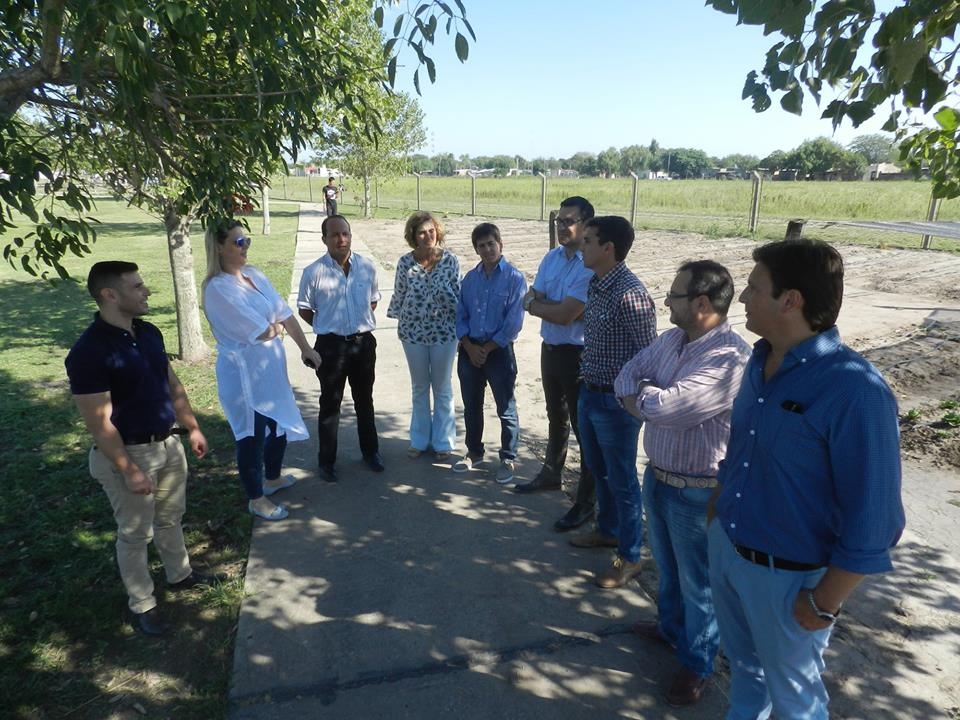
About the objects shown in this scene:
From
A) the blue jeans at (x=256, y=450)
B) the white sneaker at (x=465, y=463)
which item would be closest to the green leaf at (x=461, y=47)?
the blue jeans at (x=256, y=450)

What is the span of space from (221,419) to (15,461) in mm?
1551

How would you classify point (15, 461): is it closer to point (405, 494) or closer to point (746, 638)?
point (405, 494)

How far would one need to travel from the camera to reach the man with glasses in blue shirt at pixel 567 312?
3.86m

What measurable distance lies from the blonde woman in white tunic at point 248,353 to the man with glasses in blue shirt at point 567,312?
1560 mm

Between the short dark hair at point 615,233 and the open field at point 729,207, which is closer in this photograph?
the short dark hair at point 615,233

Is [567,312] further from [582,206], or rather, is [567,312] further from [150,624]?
[150,624]

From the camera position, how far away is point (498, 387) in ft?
15.0

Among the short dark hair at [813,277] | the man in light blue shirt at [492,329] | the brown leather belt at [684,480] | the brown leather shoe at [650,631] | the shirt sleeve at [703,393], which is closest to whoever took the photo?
the short dark hair at [813,277]

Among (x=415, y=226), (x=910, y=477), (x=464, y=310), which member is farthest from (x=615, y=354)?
(x=910, y=477)

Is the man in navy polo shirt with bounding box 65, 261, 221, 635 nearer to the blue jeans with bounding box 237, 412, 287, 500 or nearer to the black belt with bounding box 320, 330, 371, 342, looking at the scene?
the blue jeans with bounding box 237, 412, 287, 500

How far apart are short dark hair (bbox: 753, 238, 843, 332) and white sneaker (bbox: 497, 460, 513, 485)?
302 cm

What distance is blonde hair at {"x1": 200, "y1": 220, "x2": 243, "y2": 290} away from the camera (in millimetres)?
3482

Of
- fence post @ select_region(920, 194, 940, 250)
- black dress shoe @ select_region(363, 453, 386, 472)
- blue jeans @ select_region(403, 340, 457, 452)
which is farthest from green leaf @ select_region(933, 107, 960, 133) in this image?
fence post @ select_region(920, 194, 940, 250)

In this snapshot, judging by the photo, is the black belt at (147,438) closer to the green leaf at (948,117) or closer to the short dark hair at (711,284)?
the short dark hair at (711,284)
